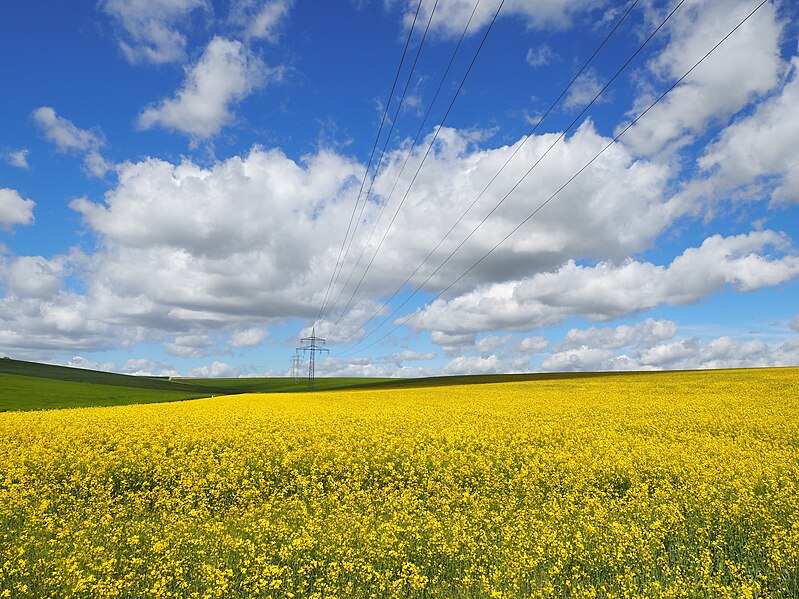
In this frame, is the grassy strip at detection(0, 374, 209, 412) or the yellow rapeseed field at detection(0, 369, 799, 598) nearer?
the yellow rapeseed field at detection(0, 369, 799, 598)

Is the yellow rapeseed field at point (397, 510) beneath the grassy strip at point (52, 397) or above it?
beneath

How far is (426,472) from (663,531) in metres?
5.60

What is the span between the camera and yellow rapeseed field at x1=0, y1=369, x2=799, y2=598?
6.81 meters

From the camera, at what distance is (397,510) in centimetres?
961

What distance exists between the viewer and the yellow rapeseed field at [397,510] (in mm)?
6812

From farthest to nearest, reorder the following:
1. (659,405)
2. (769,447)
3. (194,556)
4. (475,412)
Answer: (659,405) < (475,412) < (769,447) < (194,556)

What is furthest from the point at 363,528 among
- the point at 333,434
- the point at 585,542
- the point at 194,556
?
the point at 333,434

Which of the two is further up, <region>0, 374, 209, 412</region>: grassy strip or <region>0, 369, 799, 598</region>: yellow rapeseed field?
<region>0, 374, 209, 412</region>: grassy strip

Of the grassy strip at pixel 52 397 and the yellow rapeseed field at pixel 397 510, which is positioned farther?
the grassy strip at pixel 52 397

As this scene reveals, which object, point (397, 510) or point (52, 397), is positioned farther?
point (52, 397)

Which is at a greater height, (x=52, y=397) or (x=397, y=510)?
(x=52, y=397)

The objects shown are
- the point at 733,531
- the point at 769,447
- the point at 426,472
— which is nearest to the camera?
the point at 733,531

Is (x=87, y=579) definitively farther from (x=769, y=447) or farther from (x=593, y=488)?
(x=769, y=447)

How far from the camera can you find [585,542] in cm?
777
